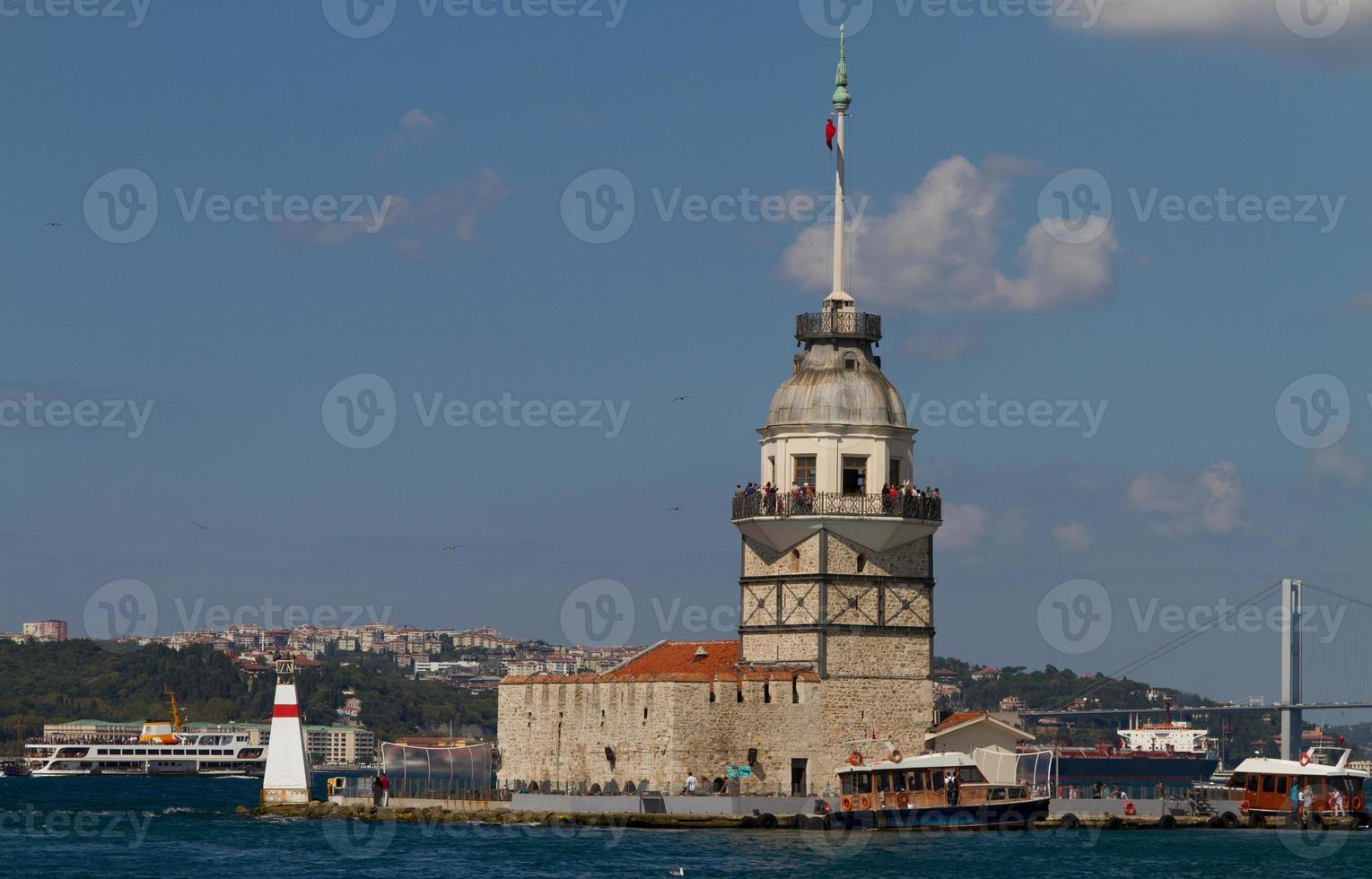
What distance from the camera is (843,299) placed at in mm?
63531

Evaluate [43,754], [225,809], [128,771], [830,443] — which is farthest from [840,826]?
[43,754]

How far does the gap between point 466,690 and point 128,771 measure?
131 ft

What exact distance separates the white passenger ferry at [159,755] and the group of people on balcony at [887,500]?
103792 millimetres

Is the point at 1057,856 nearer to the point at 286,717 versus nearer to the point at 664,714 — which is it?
the point at 664,714

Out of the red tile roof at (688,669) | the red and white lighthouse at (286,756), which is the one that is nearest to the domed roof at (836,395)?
the red tile roof at (688,669)

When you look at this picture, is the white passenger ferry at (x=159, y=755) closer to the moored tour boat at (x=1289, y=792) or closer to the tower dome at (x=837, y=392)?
the tower dome at (x=837, y=392)

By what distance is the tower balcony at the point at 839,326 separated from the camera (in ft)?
206

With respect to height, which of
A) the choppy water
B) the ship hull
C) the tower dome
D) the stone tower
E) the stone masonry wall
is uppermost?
the tower dome

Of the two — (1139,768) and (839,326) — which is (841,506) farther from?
(1139,768)

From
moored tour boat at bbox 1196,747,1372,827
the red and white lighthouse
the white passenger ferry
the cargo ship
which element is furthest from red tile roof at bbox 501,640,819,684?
the white passenger ferry

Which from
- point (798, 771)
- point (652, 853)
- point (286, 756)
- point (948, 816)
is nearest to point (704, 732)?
point (798, 771)

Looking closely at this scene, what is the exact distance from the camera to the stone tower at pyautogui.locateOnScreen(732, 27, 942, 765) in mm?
60906

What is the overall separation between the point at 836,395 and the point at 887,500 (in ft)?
9.97

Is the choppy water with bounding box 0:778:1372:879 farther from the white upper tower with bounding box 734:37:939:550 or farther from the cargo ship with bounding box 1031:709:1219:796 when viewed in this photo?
the cargo ship with bounding box 1031:709:1219:796
